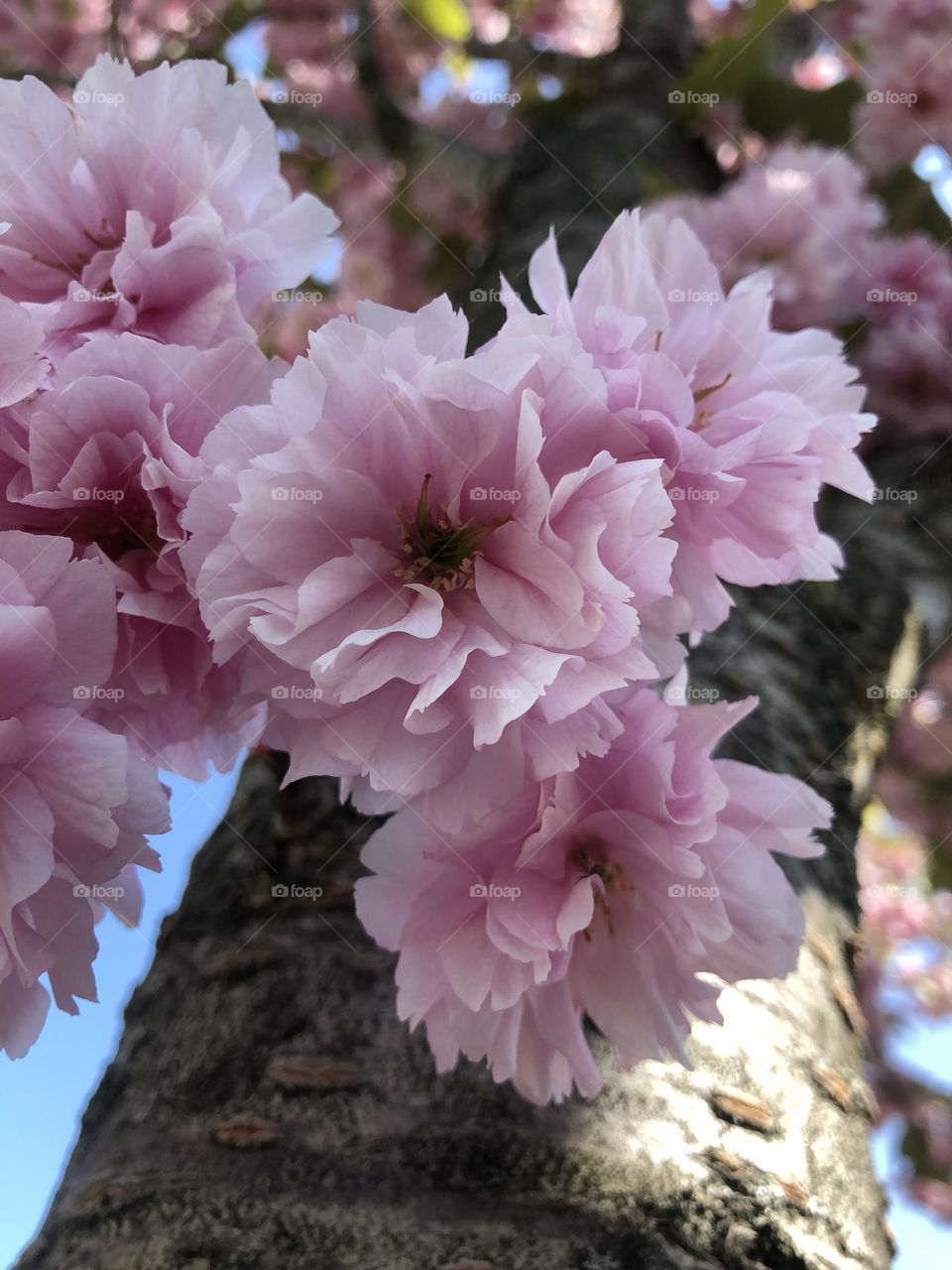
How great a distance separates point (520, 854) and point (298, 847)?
328mm

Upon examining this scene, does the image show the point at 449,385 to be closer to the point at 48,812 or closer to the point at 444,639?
the point at 444,639

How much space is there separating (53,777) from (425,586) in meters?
0.20

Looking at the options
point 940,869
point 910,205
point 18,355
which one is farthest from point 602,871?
point 940,869

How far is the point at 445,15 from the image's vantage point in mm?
2752

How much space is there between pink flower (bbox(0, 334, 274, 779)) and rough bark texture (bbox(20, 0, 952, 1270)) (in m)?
0.23

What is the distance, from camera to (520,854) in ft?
1.66

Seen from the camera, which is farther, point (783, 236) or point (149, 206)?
point (783, 236)

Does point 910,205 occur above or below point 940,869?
above

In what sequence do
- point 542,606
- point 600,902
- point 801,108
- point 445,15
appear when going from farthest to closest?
point 445,15, point 801,108, point 600,902, point 542,606

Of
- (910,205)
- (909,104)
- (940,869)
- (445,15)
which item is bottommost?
(940,869)

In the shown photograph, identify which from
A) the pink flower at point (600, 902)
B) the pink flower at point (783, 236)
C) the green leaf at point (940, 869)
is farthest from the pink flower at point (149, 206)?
the green leaf at point (940, 869)

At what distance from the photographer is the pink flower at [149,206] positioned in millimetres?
541

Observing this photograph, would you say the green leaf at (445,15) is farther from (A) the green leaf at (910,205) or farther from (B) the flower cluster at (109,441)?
(B) the flower cluster at (109,441)

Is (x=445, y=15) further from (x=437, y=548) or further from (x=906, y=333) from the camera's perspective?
(x=437, y=548)
